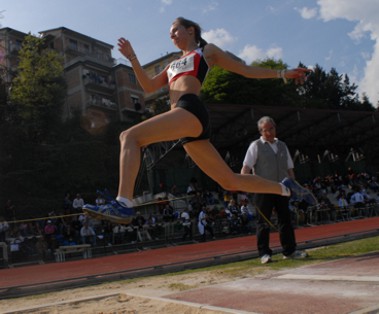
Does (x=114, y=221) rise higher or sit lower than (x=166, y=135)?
lower

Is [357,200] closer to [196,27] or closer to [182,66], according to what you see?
[196,27]

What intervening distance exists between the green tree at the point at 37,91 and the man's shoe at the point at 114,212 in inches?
1372

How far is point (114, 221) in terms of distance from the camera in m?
3.13

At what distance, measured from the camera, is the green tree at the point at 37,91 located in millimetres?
37406

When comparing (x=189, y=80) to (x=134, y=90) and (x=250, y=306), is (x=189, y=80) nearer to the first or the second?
(x=250, y=306)

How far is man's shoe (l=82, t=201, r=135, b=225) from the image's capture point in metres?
3.11

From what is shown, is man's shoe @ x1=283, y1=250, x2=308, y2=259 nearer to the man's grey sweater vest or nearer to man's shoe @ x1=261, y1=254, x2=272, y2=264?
man's shoe @ x1=261, y1=254, x2=272, y2=264

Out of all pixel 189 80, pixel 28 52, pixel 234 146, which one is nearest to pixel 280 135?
pixel 234 146

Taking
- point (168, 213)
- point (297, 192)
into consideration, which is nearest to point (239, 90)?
point (168, 213)

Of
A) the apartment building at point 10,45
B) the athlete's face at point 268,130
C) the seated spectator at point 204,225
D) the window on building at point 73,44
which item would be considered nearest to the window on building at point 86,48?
the window on building at point 73,44

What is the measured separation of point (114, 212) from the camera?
3.12 m

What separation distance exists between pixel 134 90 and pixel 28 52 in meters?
18.0

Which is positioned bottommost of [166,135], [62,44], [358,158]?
[166,135]

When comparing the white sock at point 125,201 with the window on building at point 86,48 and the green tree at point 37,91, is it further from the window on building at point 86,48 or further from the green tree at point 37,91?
the window on building at point 86,48
